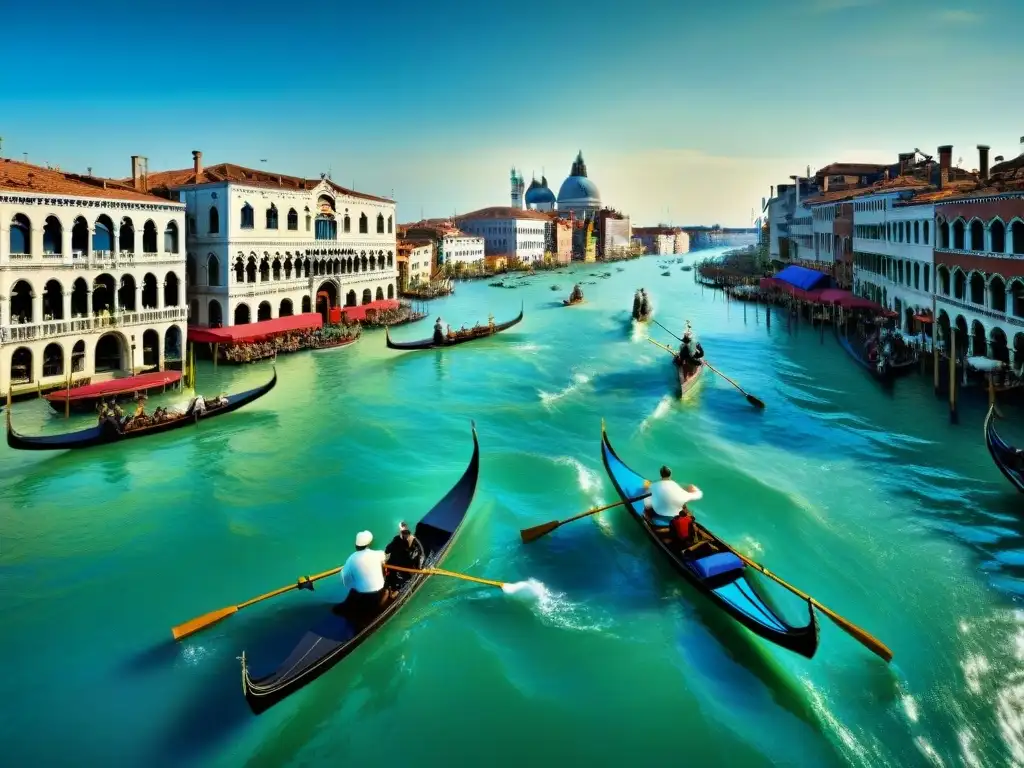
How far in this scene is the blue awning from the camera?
27891 millimetres

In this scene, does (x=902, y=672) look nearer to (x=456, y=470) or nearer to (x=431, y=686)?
(x=431, y=686)

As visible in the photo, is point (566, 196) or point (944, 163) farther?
point (566, 196)

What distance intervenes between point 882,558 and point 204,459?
9.83 meters

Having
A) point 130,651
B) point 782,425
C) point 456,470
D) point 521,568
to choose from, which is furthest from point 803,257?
point 130,651

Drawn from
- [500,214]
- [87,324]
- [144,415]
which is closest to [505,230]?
[500,214]

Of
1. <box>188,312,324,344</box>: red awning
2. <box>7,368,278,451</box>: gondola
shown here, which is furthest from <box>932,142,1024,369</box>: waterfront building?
<box>188,312,324,344</box>: red awning

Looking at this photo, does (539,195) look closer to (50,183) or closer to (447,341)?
(447,341)

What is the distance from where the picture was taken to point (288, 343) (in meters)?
20.3

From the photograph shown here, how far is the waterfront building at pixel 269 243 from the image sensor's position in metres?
20.2

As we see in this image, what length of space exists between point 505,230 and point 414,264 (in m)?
24.6

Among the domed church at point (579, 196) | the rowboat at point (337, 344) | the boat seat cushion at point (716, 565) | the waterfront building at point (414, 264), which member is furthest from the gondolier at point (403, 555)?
the domed church at point (579, 196)

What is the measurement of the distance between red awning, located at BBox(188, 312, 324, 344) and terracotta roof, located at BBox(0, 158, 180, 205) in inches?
141

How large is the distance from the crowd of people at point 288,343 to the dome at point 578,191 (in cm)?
7702

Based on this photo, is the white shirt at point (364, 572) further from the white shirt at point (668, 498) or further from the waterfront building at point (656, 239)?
the waterfront building at point (656, 239)
